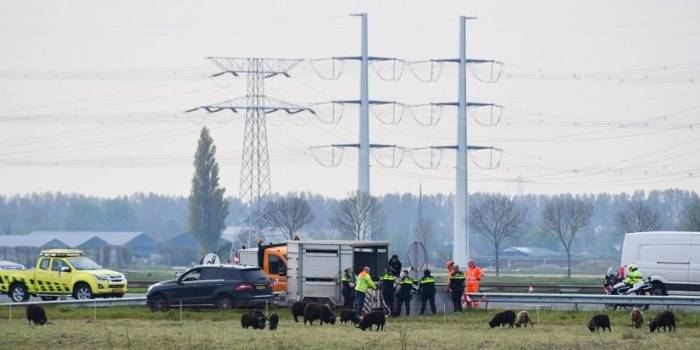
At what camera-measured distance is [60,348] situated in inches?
1256

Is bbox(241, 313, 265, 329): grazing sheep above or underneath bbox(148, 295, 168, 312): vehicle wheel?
underneath

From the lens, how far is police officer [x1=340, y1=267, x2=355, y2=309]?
4475cm

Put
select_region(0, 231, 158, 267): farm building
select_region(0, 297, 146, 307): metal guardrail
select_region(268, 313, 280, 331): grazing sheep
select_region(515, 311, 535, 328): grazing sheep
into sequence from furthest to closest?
select_region(0, 231, 158, 267): farm building < select_region(0, 297, 146, 307): metal guardrail < select_region(515, 311, 535, 328): grazing sheep < select_region(268, 313, 280, 331): grazing sheep

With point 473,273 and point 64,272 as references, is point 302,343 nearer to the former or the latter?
point 473,273

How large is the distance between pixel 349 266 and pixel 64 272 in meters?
11.3

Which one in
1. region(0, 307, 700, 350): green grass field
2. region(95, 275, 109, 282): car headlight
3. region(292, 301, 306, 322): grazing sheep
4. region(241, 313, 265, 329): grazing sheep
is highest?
region(95, 275, 109, 282): car headlight

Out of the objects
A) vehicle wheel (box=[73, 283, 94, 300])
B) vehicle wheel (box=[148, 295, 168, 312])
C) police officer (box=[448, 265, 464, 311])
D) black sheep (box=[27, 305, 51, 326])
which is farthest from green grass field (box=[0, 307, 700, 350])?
vehicle wheel (box=[73, 283, 94, 300])

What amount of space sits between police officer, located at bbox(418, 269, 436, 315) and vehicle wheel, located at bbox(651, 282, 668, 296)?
873cm

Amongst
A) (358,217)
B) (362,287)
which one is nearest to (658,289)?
(362,287)

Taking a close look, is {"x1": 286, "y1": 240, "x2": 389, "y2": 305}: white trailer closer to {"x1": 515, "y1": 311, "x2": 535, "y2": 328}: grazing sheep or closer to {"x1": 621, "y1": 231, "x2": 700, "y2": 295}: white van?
{"x1": 515, "y1": 311, "x2": 535, "y2": 328}: grazing sheep

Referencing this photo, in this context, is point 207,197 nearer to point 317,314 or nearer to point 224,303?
point 224,303

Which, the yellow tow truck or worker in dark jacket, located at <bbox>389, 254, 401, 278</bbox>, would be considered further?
the yellow tow truck

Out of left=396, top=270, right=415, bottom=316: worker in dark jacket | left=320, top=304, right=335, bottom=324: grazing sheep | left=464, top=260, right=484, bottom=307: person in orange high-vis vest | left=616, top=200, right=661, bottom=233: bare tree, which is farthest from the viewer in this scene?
left=616, top=200, right=661, bottom=233: bare tree

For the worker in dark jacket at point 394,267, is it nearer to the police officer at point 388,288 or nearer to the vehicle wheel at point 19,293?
the police officer at point 388,288
